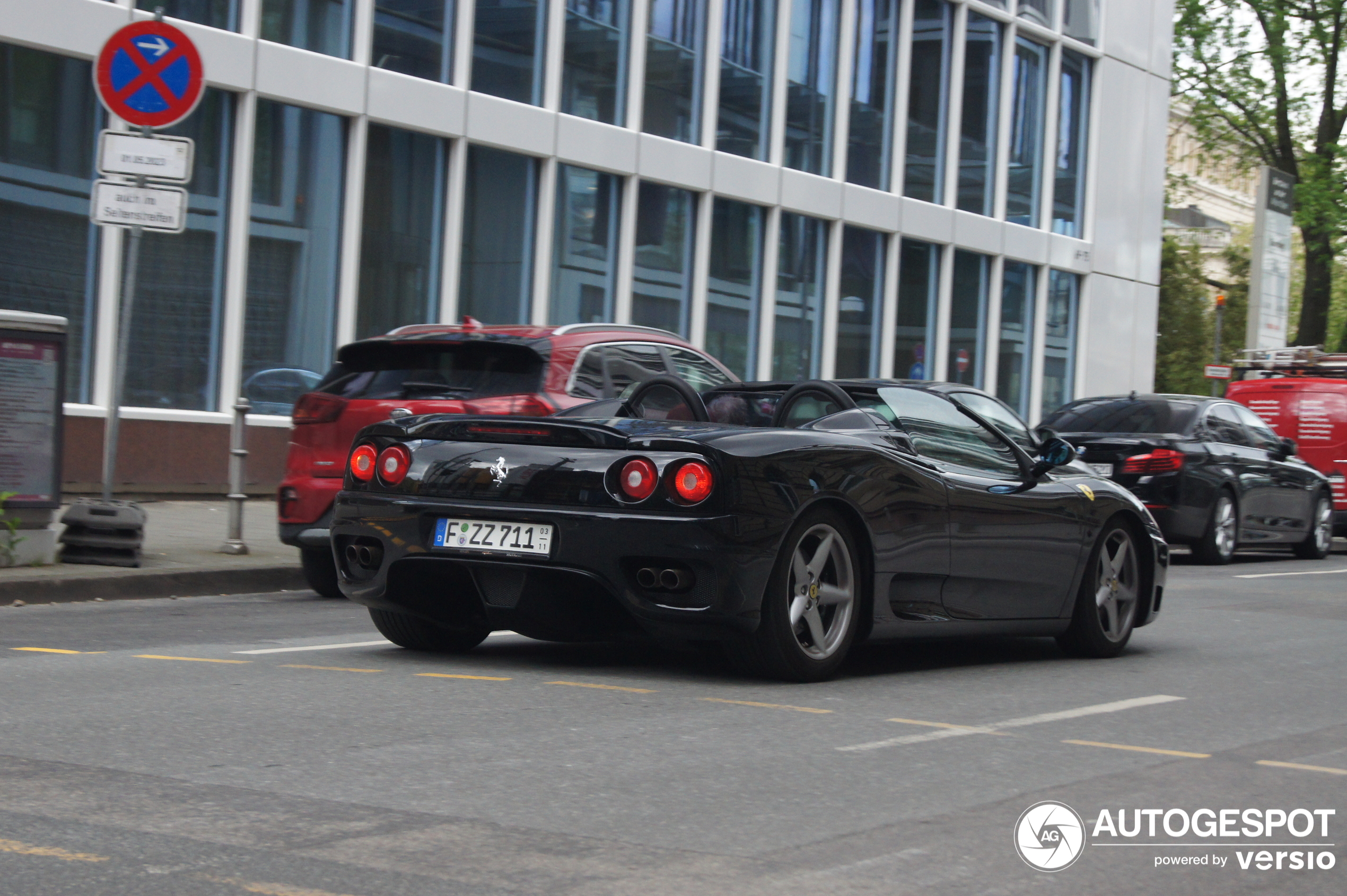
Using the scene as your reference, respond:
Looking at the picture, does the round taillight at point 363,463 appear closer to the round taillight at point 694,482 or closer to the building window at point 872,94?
the round taillight at point 694,482

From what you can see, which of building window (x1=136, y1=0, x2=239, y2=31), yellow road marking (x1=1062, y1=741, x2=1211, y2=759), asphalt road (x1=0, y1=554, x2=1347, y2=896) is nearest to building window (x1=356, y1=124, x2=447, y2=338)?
building window (x1=136, y1=0, x2=239, y2=31)

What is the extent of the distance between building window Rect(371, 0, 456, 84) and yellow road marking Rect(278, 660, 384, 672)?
12.6 meters

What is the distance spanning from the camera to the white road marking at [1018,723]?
5.54 meters

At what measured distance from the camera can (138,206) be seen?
427 inches

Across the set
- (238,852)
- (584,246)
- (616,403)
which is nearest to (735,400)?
(616,403)

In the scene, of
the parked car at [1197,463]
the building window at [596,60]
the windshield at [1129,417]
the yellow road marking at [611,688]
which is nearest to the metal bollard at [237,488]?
the yellow road marking at [611,688]

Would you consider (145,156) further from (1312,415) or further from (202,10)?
(1312,415)

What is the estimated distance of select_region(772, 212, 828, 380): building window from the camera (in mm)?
24625

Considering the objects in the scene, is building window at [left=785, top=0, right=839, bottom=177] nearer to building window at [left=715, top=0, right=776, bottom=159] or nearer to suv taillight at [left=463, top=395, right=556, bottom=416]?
building window at [left=715, top=0, right=776, bottom=159]

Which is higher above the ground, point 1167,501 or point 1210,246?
point 1210,246

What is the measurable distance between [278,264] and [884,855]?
48.1ft

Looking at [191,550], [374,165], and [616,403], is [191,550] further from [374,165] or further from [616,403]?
[374,165]

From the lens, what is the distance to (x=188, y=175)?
36.2 feet

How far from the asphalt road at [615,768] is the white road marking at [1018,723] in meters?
0.02
